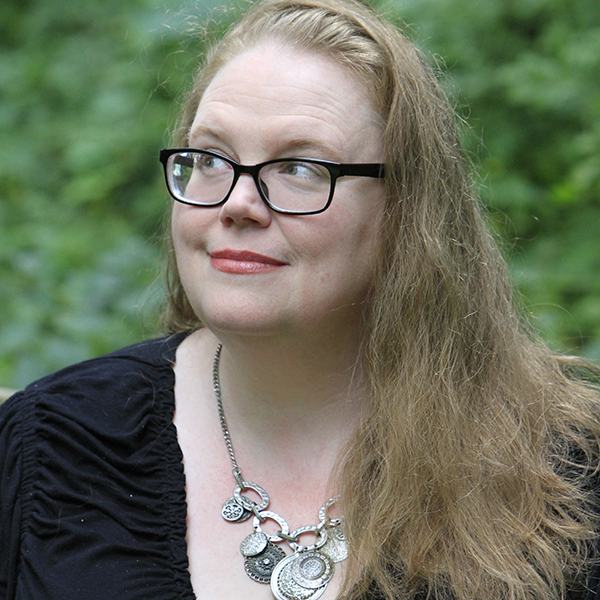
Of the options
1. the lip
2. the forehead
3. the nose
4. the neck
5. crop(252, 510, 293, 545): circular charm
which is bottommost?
crop(252, 510, 293, 545): circular charm

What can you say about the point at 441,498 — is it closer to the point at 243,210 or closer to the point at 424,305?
the point at 424,305

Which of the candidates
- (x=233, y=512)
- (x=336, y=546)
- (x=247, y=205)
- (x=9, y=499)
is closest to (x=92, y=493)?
(x=9, y=499)

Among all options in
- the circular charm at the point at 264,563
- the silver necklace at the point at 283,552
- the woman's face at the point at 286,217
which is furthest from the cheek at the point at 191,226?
the circular charm at the point at 264,563

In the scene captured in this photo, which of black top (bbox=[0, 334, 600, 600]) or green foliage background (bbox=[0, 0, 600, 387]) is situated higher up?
green foliage background (bbox=[0, 0, 600, 387])

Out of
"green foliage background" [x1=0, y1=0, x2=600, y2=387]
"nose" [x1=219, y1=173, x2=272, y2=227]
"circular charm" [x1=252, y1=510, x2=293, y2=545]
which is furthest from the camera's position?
"green foliage background" [x1=0, y1=0, x2=600, y2=387]

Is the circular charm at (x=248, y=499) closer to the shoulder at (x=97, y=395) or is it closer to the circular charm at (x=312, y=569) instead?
the circular charm at (x=312, y=569)

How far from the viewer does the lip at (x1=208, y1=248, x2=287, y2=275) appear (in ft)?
4.94

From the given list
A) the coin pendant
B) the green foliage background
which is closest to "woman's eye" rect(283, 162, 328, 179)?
the green foliage background

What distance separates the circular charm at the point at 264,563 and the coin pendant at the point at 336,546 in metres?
0.09

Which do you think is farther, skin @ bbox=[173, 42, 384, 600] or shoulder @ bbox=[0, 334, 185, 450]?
shoulder @ bbox=[0, 334, 185, 450]

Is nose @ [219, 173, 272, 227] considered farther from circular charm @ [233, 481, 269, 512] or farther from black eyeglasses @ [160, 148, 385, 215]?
circular charm @ [233, 481, 269, 512]

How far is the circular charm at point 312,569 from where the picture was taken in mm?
1521

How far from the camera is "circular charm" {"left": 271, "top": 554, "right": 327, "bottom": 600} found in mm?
1502

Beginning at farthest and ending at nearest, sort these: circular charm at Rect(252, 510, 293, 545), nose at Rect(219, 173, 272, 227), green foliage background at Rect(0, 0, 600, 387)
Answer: green foliage background at Rect(0, 0, 600, 387) < circular charm at Rect(252, 510, 293, 545) < nose at Rect(219, 173, 272, 227)
